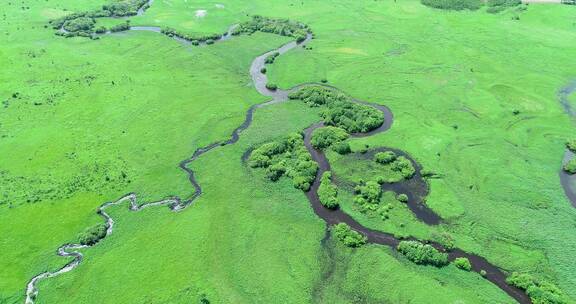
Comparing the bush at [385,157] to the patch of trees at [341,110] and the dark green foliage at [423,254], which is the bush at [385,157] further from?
the dark green foliage at [423,254]

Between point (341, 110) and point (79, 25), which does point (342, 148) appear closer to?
point (341, 110)

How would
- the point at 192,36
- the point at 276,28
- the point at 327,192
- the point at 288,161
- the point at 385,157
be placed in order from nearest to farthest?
the point at 327,192, the point at 385,157, the point at 288,161, the point at 192,36, the point at 276,28

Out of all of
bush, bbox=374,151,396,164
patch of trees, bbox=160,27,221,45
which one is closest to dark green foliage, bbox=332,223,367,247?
bush, bbox=374,151,396,164

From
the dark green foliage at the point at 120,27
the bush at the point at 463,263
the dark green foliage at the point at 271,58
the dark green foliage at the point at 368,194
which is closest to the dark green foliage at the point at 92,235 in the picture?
the dark green foliage at the point at 368,194

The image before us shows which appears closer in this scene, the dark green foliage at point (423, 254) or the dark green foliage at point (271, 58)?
the dark green foliage at point (423, 254)

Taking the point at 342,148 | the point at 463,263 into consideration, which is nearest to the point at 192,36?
the point at 342,148

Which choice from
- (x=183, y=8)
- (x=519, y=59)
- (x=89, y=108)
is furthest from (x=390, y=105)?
(x=183, y=8)

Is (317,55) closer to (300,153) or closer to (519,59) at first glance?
(300,153)
